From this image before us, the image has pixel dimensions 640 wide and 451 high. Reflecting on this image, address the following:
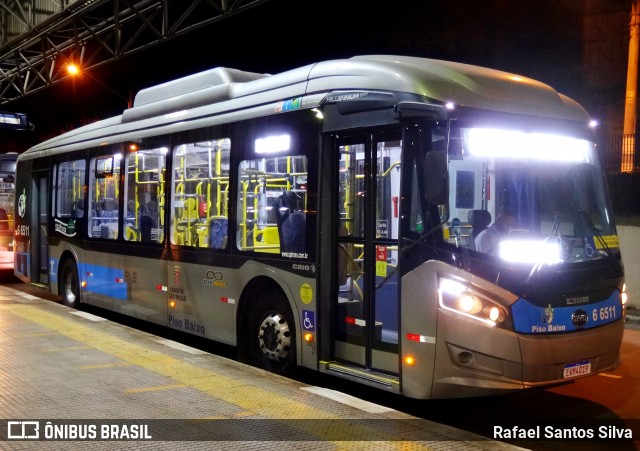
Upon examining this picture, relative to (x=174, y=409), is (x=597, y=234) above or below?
above

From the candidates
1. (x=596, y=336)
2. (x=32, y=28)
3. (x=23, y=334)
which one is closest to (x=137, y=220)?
(x=23, y=334)

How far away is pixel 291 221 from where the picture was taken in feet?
23.8

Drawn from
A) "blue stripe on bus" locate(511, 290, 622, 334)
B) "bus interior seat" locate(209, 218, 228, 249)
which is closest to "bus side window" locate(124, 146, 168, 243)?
"bus interior seat" locate(209, 218, 228, 249)

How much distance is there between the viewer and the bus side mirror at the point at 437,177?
5.59 meters

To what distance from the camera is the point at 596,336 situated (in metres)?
6.01

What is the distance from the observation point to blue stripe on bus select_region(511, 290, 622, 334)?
219 inches

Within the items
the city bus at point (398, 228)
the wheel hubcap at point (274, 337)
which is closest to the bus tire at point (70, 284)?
the city bus at point (398, 228)

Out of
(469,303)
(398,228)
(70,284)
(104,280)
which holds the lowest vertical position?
(70,284)

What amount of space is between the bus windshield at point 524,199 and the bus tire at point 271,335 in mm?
2461

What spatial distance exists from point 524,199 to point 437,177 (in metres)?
0.95

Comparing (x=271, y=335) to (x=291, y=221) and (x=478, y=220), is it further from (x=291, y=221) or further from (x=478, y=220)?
(x=478, y=220)

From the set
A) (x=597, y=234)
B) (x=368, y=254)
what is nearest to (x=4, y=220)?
(x=368, y=254)

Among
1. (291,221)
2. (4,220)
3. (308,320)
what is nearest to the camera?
(308,320)

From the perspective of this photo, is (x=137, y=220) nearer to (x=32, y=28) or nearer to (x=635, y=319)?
(x=635, y=319)
